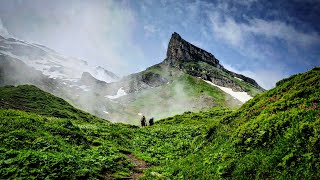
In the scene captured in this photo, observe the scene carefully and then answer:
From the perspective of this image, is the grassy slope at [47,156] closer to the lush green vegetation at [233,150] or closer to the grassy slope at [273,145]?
the lush green vegetation at [233,150]

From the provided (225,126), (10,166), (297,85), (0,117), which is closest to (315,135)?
(297,85)

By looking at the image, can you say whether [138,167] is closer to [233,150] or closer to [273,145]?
[233,150]

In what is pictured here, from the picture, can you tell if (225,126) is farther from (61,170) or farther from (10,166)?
(10,166)

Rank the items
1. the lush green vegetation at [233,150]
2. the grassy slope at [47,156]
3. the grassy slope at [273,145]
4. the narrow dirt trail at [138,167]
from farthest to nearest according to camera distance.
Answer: the narrow dirt trail at [138,167], the grassy slope at [47,156], the lush green vegetation at [233,150], the grassy slope at [273,145]

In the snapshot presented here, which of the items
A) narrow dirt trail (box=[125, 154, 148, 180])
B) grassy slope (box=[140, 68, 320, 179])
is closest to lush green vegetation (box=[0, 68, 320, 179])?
grassy slope (box=[140, 68, 320, 179])

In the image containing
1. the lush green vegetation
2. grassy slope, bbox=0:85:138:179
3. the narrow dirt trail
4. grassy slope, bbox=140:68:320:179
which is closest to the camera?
grassy slope, bbox=140:68:320:179

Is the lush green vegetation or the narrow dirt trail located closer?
the lush green vegetation

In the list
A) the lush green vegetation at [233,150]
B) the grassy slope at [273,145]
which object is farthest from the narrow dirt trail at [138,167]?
the grassy slope at [273,145]

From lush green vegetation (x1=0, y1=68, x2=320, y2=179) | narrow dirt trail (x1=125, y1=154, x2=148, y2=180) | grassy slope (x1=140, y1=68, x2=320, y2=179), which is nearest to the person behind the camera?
grassy slope (x1=140, y1=68, x2=320, y2=179)

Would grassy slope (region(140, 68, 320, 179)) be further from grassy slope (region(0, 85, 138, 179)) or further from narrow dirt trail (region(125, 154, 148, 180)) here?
grassy slope (region(0, 85, 138, 179))

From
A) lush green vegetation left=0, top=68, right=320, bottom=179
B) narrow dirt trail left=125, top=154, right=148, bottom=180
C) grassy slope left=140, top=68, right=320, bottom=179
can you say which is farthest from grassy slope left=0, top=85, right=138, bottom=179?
grassy slope left=140, top=68, right=320, bottom=179

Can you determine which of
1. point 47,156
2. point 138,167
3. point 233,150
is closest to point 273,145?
point 233,150

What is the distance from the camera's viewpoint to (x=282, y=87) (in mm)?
24094

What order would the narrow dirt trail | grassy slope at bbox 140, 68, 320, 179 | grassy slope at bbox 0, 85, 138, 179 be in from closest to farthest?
grassy slope at bbox 140, 68, 320, 179, grassy slope at bbox 0, 85, 138, 179, the narrow dirt trail
